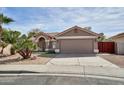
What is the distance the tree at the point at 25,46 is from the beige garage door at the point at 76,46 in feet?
29.7

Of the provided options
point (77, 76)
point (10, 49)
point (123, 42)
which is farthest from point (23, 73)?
point (123, 42)

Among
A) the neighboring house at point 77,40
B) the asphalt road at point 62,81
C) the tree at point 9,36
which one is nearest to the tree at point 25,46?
the tree at point 9,36

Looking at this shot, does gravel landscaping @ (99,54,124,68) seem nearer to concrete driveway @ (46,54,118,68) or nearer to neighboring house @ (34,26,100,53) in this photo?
concrete driveway @ (46,54,118,68)

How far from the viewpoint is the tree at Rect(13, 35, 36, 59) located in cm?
1606

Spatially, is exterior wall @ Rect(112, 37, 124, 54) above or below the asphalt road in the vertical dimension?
above

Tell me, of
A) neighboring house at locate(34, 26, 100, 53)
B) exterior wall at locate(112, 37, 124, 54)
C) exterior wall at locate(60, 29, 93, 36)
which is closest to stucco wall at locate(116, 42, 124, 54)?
exterior wall at locate(112, 37, 124, 54)

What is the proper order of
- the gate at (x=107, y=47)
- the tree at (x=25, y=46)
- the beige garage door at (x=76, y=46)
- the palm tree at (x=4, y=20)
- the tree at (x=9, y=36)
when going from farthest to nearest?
the gate at (x=107, y=47) → the beige garage door at (x=76, y=46) → the tree at (x=9, y=36) → the palm tree at (x=4, y=20) → the tree at (x=25, y=46)

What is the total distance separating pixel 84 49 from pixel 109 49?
5096 mm

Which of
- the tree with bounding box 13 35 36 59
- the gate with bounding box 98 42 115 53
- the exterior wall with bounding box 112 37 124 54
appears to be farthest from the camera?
the gate with bounding box 98 42 115 53

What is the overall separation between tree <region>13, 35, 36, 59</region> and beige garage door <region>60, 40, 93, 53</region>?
906cm

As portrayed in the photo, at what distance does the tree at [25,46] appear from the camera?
52.7 feet

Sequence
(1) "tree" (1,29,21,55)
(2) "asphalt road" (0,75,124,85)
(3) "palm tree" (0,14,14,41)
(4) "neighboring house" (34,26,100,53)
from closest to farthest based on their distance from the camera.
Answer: (2) "asphalt road" (0,75,124,85) → (3) "palm tree" (0,14,14,41) → (1) "tree" (1,29,21,55) → (4) "neighboring house" (34,26,100,53)

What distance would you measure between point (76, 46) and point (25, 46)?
1052 cm

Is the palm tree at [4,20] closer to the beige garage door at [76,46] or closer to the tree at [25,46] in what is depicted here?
the tree at [25,46]
